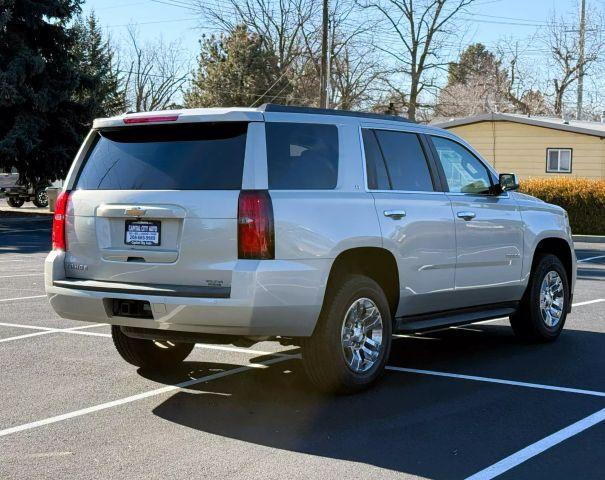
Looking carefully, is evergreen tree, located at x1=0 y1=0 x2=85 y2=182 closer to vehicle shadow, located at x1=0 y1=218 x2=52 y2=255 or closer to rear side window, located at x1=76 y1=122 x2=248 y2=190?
vehicle shadow, located at x1=0 y1=218 x2=52 y2=255

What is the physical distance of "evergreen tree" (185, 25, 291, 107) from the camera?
5341 centimetres

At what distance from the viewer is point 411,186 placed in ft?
23.0

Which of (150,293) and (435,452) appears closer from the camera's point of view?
(435,452)

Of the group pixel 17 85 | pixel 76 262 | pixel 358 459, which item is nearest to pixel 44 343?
pixel 76 262

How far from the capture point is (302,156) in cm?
613

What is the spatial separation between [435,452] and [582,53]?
53.6 metres

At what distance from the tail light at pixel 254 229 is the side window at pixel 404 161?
149cm

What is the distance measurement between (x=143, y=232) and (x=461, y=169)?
10.3ft

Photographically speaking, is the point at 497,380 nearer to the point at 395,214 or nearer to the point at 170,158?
the point at 395,214

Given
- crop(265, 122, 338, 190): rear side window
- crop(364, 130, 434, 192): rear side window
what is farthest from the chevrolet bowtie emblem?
crop(364, 130, 434, 192): rear side window

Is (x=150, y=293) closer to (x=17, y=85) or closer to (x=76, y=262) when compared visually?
(x=76, y=262)

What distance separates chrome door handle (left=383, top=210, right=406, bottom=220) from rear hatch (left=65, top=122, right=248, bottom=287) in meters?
1.31

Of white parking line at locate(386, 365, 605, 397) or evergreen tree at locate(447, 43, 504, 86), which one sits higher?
evergreen tree at locate(447, 43, 504, 86)

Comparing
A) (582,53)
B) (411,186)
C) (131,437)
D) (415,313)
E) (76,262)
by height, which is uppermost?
(582,53)
